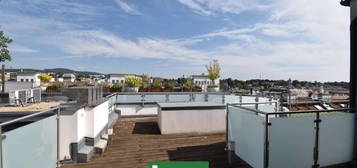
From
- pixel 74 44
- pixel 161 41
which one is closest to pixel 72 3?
pixel 74 44

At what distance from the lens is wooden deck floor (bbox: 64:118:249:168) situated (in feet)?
11.7

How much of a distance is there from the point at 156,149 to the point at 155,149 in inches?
0.9

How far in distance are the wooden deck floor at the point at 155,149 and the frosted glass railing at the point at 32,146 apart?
0.55 m

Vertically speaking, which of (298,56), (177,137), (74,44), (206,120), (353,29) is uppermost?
(74,44)

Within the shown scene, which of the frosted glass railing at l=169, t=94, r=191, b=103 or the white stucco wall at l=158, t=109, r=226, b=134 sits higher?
the frosted glass railing at l=169, t=94, r=191, b=103

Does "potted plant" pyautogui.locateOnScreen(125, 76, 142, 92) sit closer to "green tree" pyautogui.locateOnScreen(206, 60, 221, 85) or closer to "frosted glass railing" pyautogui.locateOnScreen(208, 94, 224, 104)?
"frosted glass railing" pyautogui.locateOnScreen(208, 94, 224, 104)

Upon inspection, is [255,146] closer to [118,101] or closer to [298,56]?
[118,101]

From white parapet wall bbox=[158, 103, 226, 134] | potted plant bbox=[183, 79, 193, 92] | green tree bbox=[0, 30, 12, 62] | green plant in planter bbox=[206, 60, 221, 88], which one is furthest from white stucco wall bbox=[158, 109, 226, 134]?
green tree bbox=[0, 30, 12, 62]

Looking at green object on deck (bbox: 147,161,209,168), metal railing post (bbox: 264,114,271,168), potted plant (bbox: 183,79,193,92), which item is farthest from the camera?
potted plant (bbox: 183,79,193,92)

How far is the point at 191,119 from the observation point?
18.8 feet

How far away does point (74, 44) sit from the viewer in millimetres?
15047

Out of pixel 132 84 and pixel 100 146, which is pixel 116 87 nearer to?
pixel 132 84

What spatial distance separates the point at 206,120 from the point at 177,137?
1.03 metres

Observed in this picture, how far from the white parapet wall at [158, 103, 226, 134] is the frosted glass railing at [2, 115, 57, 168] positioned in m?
2.92
